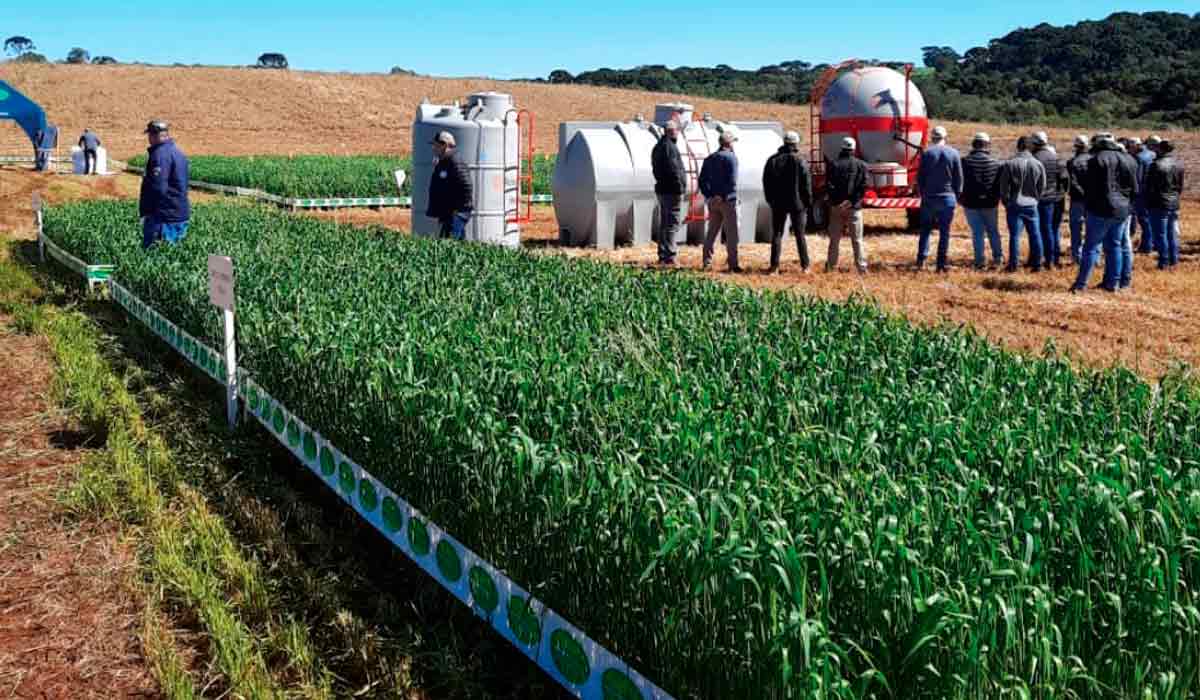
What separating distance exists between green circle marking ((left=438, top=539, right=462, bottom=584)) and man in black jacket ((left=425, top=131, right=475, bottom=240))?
915 centimetres

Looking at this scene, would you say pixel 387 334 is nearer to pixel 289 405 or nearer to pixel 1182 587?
pixel 289 405

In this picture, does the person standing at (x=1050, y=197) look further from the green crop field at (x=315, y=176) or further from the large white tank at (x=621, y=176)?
the green crop field at (x=315, y=176)

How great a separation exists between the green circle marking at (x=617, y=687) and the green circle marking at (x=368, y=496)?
222 cm

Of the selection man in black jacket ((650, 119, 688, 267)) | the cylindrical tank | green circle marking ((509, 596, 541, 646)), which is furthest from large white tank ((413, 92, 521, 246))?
green circle marking ((509, 596, 541, 646))

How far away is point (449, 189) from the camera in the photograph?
1406 cm

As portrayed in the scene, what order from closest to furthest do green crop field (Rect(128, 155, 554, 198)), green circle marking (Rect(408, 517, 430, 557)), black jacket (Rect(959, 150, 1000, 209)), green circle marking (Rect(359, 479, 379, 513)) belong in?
green circle marking (Rect(408, 517, 430, 557)) → green circle marking (Rect(359, 479, 379, 513)) → black jacket (Rect(959, 150, 1000, 209)) → green crop field (Rect(128, 155, 554, 198))

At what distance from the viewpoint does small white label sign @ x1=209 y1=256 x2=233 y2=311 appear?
25.6ft

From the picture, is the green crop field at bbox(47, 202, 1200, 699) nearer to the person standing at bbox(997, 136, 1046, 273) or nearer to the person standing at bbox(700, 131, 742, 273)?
the person standing at bbox(700, 131, 742, 273)

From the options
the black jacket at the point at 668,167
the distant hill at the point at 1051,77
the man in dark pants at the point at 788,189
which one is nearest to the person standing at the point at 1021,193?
the man in dark pants at the point at 788,189

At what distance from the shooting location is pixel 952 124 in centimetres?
6103

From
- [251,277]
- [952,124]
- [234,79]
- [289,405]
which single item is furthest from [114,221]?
[234,79]

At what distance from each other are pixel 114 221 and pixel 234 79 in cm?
7229

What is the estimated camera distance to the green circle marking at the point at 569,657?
13.5 ft

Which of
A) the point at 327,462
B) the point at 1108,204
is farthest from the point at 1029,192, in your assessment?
the point at 327,462
